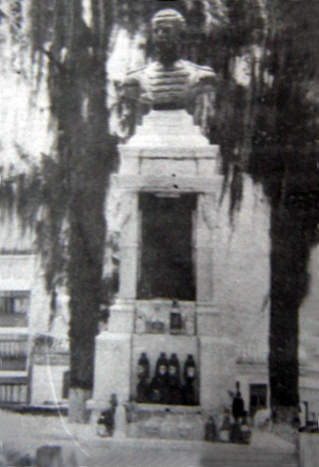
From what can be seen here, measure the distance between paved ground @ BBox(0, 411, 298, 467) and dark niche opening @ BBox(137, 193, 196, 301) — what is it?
1.07 metres

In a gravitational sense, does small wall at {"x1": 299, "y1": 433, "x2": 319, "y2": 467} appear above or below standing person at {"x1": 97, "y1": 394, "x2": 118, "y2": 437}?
below

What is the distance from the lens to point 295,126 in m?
4.60

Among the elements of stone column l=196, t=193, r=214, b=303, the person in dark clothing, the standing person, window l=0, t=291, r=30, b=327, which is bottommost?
the standing person

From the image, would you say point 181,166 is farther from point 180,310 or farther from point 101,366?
point 101,366

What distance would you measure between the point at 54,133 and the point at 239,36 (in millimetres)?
1627

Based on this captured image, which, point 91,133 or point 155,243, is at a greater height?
point 91,133

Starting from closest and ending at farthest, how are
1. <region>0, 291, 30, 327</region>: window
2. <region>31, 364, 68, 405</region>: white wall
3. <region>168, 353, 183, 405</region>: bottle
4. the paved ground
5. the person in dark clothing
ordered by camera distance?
the paved ground, the person in dark clothing, <region>168, 353, 183, 405</region>: bottle, <region>31, 364, 68, 405</region>: white wall, <region>0, 291, 30, 327</region>: window

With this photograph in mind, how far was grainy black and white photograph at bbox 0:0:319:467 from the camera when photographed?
174 inches

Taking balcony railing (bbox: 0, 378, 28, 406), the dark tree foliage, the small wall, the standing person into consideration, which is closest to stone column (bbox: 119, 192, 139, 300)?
the dark tree foliage

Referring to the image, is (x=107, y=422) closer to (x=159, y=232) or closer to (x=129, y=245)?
(x=129, y=245)

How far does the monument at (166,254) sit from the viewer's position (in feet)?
14.8

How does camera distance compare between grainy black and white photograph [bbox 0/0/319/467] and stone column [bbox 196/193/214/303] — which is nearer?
grainy black and white photograph [bbox 0/0/319/467]

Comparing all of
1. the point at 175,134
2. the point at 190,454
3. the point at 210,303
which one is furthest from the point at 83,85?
the point at 190,454

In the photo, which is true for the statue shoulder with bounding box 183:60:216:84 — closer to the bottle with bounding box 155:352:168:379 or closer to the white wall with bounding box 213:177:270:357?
the white wall with bounding box 213:177:270:357
